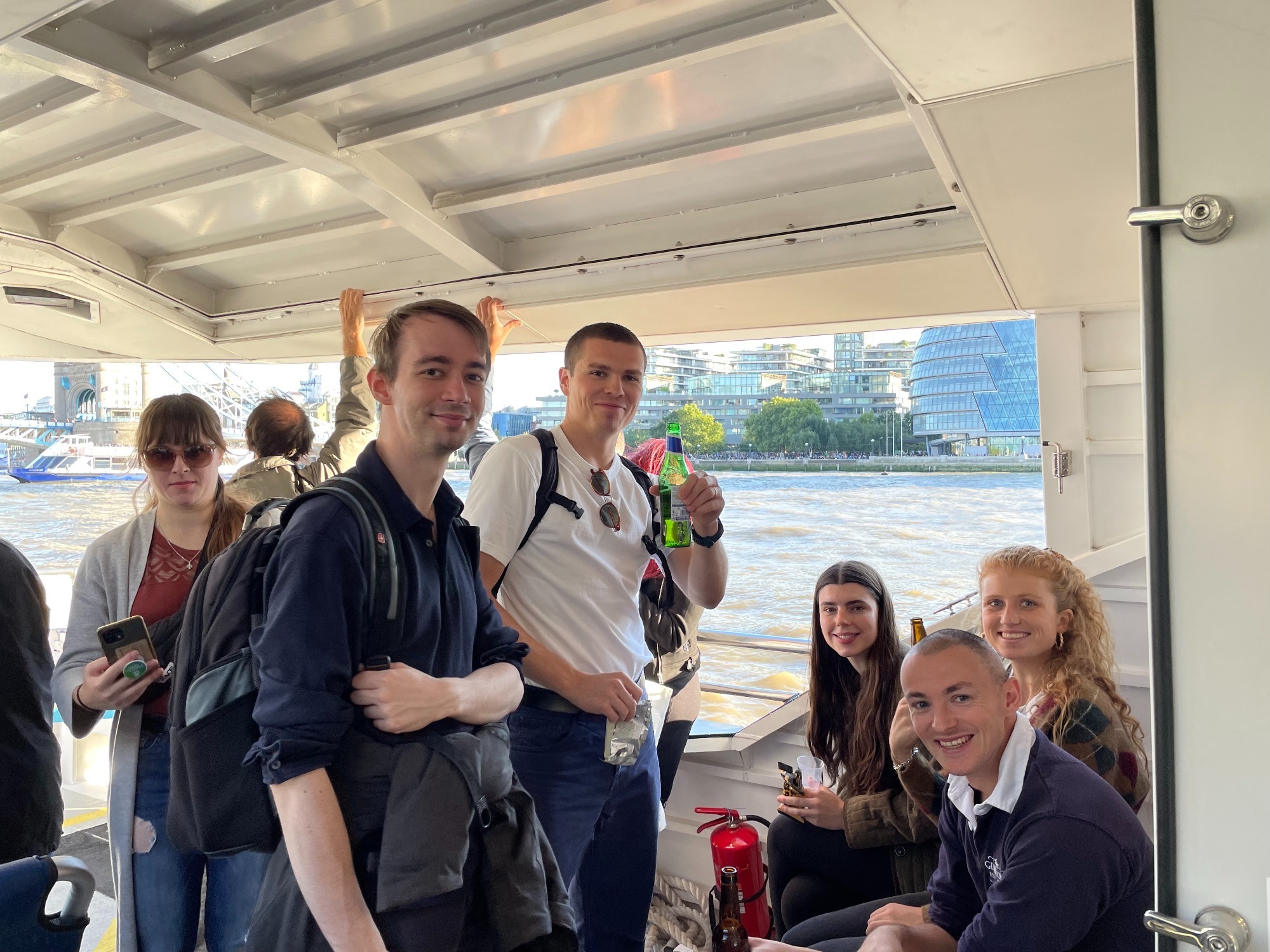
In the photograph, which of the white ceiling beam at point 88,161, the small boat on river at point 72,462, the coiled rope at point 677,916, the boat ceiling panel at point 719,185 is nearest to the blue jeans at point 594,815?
the coiled rope at point 677,916

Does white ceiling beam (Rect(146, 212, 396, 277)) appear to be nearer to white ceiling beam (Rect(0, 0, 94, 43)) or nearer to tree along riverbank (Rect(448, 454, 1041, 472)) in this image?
tree along riverbank (Rect(448, 454, 1041, 472))

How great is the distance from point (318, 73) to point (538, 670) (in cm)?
151

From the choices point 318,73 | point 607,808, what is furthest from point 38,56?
point 607,808

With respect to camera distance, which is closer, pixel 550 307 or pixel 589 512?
pixel 589 512

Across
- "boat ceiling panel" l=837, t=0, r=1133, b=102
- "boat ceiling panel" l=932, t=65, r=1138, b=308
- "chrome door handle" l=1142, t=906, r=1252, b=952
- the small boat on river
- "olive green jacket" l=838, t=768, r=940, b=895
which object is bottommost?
"olive green jacket" l=838, t=768, r=940, b=895

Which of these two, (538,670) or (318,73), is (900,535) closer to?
(538,670)

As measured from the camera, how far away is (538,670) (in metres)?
1.83

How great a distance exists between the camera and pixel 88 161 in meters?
2.51

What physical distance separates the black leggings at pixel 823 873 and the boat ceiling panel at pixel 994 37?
194cm

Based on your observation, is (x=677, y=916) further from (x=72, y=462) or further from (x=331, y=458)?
(x=72, y=462)

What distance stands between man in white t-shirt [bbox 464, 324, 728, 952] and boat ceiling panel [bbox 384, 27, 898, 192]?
55 centimetres

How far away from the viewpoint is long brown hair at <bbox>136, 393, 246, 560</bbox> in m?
1.96

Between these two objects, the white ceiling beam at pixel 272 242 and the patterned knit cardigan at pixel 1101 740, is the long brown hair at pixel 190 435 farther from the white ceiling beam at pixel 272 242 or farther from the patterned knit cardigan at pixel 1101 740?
the patterned knit cardigan at pixel 1101 740

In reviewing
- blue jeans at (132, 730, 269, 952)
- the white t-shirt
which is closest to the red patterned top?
blue jeans at (132, 730, 269, 952)
